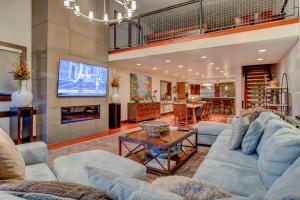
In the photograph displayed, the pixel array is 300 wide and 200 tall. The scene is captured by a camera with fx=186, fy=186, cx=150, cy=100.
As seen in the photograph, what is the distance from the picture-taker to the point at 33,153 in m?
1.94

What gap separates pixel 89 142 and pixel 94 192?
3944mm

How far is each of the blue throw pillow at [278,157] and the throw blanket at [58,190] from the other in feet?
4.20

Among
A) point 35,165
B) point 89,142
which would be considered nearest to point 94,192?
point 35,165

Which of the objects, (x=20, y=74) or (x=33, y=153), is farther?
(x=20, y=74)

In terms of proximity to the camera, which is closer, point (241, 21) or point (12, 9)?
point (12, 9)

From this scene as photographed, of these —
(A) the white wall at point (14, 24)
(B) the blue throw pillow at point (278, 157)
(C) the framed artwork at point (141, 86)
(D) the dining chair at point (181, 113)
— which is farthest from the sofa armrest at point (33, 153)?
(C) the framed artwork at point (141, 86)

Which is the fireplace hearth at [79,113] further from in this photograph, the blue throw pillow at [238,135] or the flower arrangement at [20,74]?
the blue throw pillow at [238,135]

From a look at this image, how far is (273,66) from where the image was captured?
23.4 feet

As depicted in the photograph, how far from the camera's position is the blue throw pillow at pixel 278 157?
131cm

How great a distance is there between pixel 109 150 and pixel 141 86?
513 centimetres

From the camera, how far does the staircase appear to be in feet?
23.1

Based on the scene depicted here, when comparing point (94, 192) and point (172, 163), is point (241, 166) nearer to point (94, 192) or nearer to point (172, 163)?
point (172, 163)

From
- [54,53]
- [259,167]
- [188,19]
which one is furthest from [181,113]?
[259,167]

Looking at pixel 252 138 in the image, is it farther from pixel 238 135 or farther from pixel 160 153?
pixel 160 153
